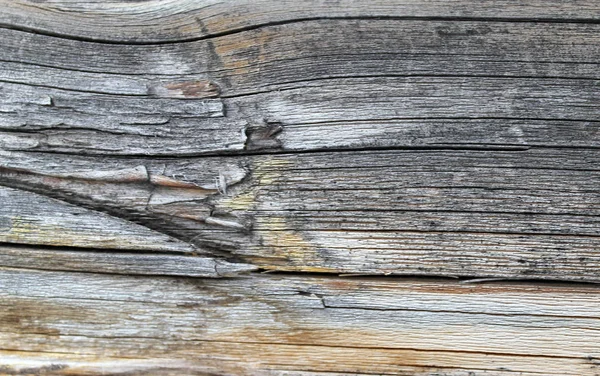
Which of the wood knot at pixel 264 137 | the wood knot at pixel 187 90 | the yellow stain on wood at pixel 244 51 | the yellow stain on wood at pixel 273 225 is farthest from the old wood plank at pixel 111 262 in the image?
the yellow stain on wood at pixel 244 51

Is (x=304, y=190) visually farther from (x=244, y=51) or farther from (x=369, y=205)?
(x=244, y=51)

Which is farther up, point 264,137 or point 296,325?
point 264,137

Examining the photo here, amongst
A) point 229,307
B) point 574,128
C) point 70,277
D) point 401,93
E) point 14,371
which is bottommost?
point 14,371

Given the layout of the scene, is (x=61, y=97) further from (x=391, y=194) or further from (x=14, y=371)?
(x=391, y=194)

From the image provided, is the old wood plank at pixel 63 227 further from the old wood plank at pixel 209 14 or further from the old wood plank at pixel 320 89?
the old wood plank at pixel 209 14

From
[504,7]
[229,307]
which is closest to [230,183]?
[229,307]

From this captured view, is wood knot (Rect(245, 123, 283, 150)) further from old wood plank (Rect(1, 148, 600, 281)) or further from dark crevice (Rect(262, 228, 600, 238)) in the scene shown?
dark crevice (Rect(262, 228, 600, 238))

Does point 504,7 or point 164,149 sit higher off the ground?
point 504,7

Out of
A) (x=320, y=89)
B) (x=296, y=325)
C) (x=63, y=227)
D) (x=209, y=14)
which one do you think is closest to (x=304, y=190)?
(x=320, y=89)
